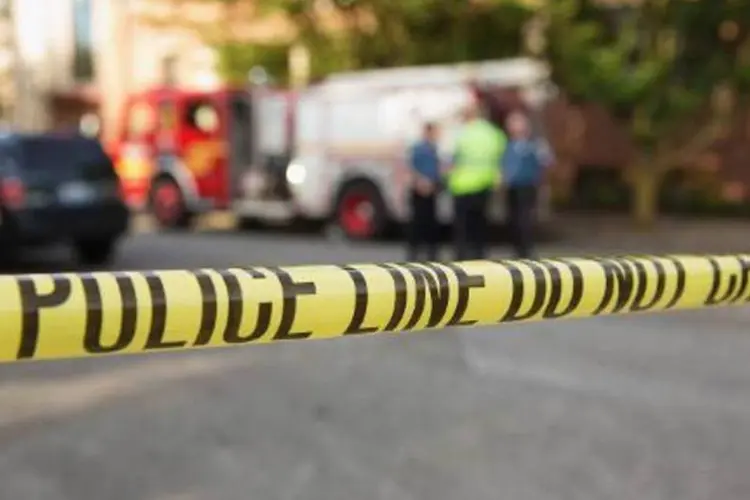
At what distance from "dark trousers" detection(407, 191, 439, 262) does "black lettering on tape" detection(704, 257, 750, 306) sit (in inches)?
338

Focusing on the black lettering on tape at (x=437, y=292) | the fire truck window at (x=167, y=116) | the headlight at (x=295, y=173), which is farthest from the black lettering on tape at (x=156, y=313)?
the fire truck window at (x=167, y=116)

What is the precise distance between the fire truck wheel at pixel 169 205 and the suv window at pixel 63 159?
19.6ft

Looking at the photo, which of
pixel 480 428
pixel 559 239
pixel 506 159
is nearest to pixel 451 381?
pixel 480 428

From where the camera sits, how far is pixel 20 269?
44.9ft

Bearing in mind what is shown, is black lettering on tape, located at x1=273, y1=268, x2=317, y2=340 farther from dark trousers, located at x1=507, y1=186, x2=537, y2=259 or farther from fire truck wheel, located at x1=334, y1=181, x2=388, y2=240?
fire truck wheel, located at x1=334, y1=181, x2=388, y2=240

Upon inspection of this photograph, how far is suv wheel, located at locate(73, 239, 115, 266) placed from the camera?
1381cm

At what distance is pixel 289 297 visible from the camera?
305cm

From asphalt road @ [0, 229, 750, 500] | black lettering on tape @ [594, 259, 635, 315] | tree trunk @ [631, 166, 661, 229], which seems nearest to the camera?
black lettering on tape @ [594, 259, 635, 315]

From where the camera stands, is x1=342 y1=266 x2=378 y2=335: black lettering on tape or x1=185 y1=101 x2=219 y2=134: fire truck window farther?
x1=185 y1=101 x2=219 y2=134: fire truck window

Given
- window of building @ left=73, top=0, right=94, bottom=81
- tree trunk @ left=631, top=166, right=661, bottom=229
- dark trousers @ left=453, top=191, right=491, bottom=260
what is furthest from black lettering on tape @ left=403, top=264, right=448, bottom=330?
window of building @ left=73, top=0, right=94, bottom=81

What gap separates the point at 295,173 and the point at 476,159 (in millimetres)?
6892

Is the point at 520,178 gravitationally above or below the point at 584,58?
below

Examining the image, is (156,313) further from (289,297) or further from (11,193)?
(11,193)

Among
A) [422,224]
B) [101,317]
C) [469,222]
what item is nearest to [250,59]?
[422,224]
